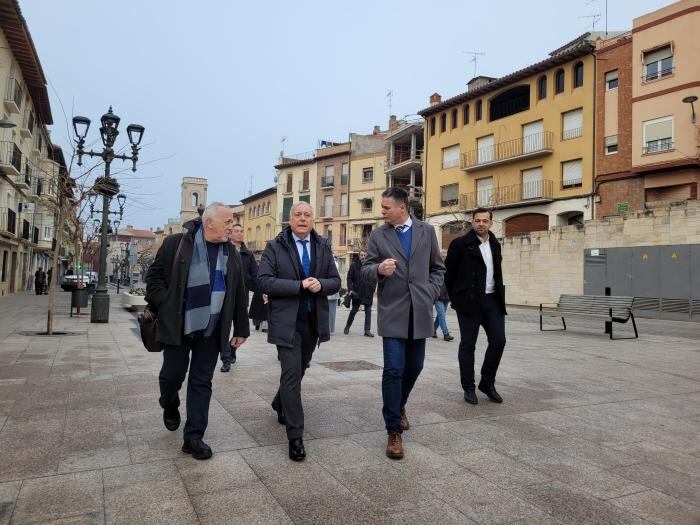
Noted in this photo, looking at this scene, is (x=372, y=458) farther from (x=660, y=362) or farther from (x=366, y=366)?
(x=660, y=362)

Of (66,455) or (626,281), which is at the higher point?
(626,281)

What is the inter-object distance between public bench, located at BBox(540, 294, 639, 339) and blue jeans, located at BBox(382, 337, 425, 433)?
8277mm

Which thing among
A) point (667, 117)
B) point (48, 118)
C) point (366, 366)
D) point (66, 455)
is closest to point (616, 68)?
point (667, 117)

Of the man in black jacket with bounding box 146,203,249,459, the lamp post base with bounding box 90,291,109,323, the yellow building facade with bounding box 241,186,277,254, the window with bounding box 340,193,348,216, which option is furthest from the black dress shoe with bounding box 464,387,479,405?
the yellow building facade with bounding box 241,186,277,254

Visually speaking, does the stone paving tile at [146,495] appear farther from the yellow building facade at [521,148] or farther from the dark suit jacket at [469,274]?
the yellow building facade at [521,148]

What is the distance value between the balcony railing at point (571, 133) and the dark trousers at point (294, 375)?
90.4 feet

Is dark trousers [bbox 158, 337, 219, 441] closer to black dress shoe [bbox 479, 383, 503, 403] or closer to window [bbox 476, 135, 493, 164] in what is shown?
black dress shoe [bbox 479, 383, 503, 403]

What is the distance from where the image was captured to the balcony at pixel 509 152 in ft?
93.7

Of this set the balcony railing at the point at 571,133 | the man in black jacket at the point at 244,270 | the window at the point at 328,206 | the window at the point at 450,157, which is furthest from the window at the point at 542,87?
the man in black jacket at the point at 244,270

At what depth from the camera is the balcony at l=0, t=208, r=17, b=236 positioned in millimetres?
24756

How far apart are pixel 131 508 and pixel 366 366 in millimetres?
4552

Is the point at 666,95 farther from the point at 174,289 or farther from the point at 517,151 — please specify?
the point at 174,289

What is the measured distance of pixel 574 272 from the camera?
2188cm

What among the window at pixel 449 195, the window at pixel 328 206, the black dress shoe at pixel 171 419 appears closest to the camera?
the black dress shoe at pixel 171 419
